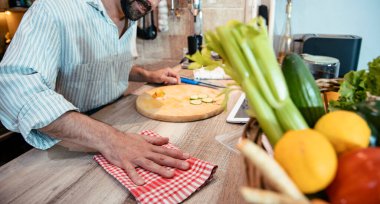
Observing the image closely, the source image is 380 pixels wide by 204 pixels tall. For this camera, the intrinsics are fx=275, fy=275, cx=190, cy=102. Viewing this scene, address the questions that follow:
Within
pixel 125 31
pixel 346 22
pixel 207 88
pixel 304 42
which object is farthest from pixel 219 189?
pixel 346 22

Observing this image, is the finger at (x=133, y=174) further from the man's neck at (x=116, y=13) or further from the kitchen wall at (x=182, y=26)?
the kitchen wall at (x=182, y=26)

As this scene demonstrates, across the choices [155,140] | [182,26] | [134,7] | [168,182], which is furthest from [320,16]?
[168,182]

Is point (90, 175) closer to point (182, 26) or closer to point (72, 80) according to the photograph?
point (72, 80)

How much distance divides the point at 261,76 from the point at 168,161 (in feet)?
1.24

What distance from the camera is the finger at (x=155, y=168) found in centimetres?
62

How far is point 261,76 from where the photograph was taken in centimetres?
37

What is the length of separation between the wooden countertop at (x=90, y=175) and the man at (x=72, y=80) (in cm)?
5

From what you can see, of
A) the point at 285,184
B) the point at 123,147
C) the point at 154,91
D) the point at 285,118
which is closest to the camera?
the point at 285,184

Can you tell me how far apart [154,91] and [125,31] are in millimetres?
370

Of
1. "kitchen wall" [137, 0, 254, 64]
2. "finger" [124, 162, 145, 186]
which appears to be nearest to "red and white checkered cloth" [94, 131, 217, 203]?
"finger" [124, 162, 145, 186]

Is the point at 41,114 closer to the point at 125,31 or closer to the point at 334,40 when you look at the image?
the point at 125,31

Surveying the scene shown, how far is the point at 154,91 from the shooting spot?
122 cm

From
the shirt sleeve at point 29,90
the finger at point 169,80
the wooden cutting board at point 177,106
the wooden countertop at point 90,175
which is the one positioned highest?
the shirt sleeve at point 29,90

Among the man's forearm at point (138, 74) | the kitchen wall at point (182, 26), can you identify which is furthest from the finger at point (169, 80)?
the kitchen wall at point (182, 26)
